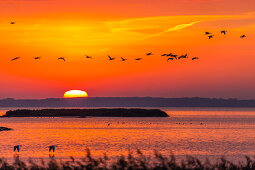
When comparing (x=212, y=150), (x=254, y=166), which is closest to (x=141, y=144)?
(x=212, y=150)

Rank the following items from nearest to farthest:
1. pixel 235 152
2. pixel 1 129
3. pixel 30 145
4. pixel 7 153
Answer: pixel 7 153 < pixel 235 152 < pixel 30 145 < pixel 1 129

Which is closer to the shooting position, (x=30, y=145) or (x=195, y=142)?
(x=30, y=145)

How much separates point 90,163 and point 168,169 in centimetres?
275

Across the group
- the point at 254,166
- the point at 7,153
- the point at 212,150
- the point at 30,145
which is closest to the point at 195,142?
the point at 212,150

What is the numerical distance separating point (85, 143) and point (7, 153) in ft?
68.1

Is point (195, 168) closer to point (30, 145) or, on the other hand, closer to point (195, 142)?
point (30, 145)

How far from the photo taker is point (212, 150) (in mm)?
71125

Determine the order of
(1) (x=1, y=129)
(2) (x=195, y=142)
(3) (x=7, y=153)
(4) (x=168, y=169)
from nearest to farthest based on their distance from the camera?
(4) (x=168, y=169), (3) (x=7, y=153), (2) (x=195, y=142), (1) (x=1, y=129)

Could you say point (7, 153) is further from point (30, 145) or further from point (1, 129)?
point (1, 129)

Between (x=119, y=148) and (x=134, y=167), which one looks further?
(x=119, y=148)

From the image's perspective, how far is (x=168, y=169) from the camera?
19516mm

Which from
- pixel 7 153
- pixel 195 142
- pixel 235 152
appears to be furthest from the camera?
pixel 195 142

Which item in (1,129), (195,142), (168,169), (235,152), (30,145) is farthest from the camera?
(1,129)

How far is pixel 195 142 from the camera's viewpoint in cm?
8619
